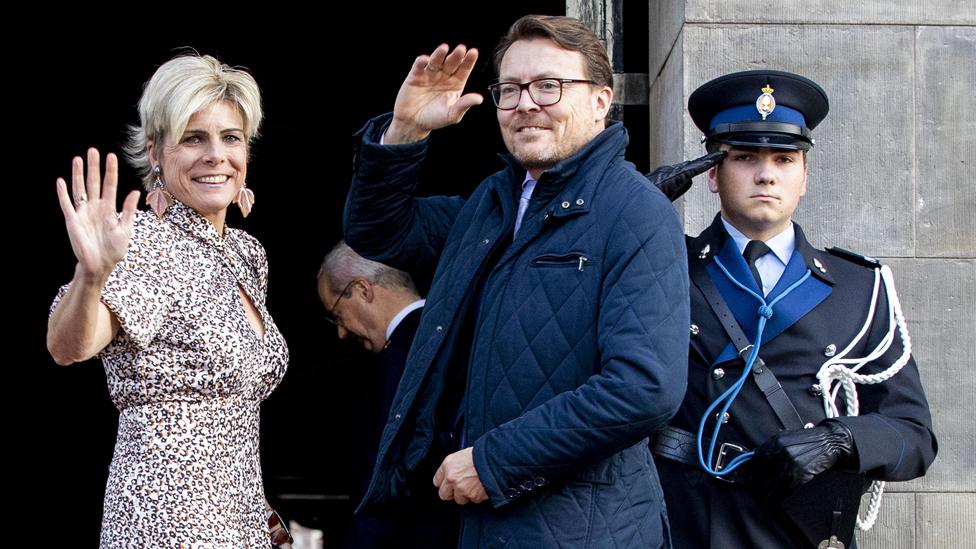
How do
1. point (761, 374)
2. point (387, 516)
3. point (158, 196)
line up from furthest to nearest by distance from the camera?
point (158, 196) < point (387, 516) < point (761, 374)

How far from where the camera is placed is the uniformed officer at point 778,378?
2.80 m

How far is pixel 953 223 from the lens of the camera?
385 centimetres

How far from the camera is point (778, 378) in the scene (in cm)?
290

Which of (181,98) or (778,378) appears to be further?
(181,98)

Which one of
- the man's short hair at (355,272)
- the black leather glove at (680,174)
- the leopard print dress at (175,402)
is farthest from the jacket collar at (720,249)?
the leopard print dress at (175,402)

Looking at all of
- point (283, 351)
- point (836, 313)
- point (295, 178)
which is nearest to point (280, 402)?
point (295, 178)

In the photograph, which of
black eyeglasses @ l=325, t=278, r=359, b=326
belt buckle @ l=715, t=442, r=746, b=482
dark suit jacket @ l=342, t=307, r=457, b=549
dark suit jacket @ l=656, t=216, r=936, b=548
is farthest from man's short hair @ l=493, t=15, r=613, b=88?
black eyeglasses @ l=325, t=278, r=359, b=326

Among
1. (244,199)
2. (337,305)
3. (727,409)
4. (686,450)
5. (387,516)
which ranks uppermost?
(244,199)

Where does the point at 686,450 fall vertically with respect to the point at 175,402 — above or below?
below

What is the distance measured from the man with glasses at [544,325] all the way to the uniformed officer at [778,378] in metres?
0.27

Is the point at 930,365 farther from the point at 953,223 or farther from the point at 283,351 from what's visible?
the point at 283,351

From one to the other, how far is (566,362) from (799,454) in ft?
1.86

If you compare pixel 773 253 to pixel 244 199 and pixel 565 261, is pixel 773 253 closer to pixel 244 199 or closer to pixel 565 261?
pixel 565 261

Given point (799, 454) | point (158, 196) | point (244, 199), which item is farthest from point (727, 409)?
point (158, 196)
